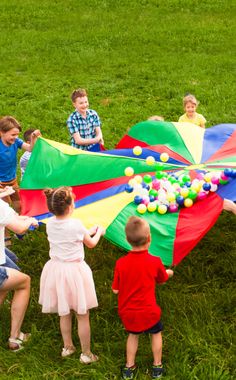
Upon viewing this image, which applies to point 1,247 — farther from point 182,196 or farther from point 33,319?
point 182,196

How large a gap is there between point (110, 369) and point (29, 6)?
46.2 ft

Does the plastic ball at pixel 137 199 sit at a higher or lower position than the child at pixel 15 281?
higher

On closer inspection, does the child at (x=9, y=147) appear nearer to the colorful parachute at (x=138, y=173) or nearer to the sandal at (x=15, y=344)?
the colorful parachute at (x=138, y=173)

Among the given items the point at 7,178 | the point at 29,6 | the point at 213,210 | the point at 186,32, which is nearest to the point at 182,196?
the point at 213,210

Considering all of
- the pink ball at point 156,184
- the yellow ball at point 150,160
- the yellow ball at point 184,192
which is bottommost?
the yellow ball at point 184,192

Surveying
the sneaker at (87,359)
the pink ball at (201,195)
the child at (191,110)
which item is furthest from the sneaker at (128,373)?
the child at (191,110)

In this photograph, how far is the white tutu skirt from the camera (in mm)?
3752

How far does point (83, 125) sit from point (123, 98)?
4253 mm

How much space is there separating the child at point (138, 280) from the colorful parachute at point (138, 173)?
0.45 m

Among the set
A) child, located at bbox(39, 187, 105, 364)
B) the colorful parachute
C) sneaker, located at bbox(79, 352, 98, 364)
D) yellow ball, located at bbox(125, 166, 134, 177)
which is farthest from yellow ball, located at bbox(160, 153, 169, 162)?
sneaker, located at bbox(79, 352, 98, 364)

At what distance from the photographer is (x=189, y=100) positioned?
6.65 meters

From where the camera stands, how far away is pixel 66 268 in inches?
148

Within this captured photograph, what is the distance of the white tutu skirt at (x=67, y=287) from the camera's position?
375 cm

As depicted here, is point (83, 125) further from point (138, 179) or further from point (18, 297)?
point (18, 297)
